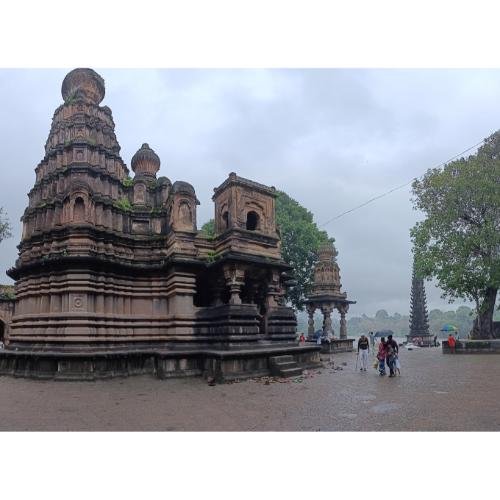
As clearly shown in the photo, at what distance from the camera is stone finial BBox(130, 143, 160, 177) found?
22125 millimetres

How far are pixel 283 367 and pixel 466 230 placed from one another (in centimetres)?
1938

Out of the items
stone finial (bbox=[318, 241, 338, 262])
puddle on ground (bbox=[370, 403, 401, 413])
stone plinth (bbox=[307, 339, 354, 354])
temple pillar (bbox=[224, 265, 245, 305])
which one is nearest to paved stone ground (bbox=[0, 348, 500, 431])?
puddle on ground (bbox=[370, 403, 401, 413])

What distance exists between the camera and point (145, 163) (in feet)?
72.6

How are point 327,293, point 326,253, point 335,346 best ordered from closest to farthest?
point 335,346, point 327,293, point 326,253

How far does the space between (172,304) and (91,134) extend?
9899 millimetres

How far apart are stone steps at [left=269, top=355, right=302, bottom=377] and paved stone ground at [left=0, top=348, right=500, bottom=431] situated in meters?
0.71

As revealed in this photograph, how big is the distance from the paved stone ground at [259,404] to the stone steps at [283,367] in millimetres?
708

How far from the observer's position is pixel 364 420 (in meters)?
7.97

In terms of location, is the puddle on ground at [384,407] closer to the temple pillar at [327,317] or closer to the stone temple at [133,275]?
the stone temple at [133,275]

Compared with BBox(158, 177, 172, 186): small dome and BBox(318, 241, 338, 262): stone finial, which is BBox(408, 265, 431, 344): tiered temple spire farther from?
BBox(158, 177, 172, 186): small dome

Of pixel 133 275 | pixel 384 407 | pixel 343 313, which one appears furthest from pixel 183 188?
pixel 343 313

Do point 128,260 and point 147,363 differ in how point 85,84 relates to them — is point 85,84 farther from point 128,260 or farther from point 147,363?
point 147,363

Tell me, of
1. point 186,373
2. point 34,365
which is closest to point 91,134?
point 34,365

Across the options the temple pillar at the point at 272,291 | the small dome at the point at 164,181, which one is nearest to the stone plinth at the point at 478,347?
the temple pillar at the point at 272,291
